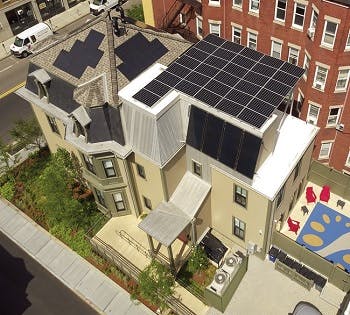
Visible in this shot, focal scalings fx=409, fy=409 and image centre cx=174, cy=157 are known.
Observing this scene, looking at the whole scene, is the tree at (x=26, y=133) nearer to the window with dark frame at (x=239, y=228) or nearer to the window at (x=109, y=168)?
the window at (x=109, y=168)

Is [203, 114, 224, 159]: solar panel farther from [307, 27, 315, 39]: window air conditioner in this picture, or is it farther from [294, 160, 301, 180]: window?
[307, 27, 315, 39]: window air conditioner

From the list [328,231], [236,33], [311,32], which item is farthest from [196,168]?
[236,33]

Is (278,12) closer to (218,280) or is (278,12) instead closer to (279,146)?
(279,146)

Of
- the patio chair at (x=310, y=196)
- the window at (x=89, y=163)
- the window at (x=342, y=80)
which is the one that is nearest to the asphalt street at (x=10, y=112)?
the window at (x=89, y=163)

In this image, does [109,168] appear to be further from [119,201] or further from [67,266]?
[67,266]

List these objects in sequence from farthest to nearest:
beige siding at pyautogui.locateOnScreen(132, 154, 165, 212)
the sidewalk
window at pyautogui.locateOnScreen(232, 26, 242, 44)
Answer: the sidewalk, window at pyautogui.locateOnScreen(232, 26, 242, 44), beige siding at pyautogui.locateOnScreen(132, 154, 165, 212)

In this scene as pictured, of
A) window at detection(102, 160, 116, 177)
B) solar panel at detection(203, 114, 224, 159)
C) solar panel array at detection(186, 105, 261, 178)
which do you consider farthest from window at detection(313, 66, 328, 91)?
window at detection(102, 160, 116, 177)
